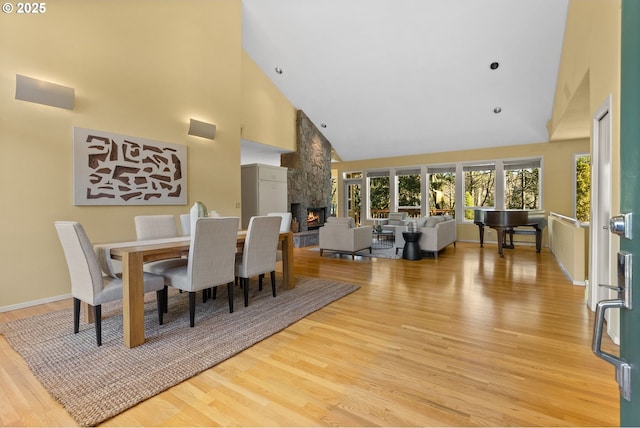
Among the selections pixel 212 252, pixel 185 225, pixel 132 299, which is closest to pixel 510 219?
pixel 212 252

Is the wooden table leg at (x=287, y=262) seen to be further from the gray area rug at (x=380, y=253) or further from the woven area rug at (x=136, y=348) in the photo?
the gray area rug at (x=380, y=253)

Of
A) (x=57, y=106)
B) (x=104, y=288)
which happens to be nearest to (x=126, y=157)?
(x=57, y=106)

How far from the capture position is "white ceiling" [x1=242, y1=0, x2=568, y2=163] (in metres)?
5.05

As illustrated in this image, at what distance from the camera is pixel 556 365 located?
211 cm

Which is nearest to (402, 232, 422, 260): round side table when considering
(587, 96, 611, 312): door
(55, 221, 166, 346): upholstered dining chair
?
(587, 96, 611, 312): door

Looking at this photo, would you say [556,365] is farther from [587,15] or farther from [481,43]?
[481,43]

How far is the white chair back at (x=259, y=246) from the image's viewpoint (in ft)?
10.8

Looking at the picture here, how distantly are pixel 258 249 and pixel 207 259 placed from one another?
2.22 ft

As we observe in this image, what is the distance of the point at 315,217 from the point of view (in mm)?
9438

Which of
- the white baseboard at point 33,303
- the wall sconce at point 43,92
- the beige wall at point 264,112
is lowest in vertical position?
the white baseboard at point 33,303

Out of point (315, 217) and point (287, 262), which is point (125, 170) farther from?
point (315, 217)

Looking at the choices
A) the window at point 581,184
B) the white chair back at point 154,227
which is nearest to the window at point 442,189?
the window at point 581,184

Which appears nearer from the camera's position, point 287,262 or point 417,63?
point 287,262

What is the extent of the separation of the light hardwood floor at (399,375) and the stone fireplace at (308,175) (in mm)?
5299
